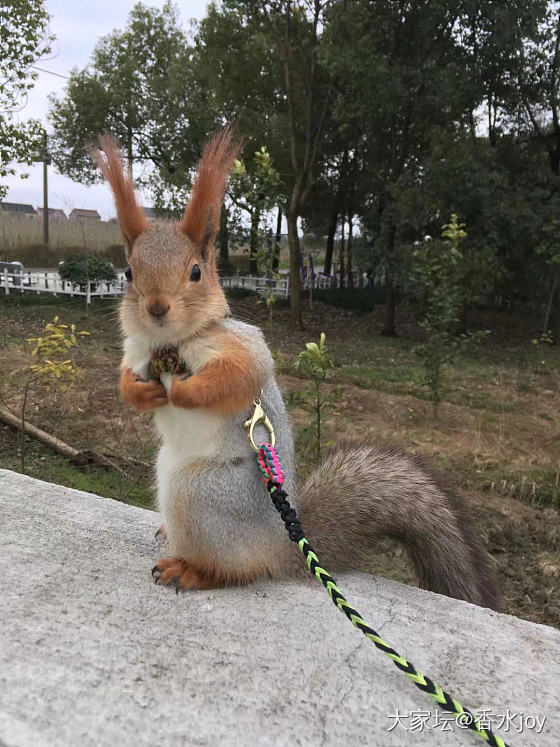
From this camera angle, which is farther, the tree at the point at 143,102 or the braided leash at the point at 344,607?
the tree at the point at 143,102

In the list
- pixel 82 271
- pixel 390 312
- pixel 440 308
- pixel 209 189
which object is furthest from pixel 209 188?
pixel 390 312

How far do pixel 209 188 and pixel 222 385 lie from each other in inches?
19.8

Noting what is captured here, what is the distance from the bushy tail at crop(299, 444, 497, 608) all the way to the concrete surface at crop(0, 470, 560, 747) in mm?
84

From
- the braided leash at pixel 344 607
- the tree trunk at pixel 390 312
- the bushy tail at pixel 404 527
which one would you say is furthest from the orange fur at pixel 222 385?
the tree trunk at pixel 390 312

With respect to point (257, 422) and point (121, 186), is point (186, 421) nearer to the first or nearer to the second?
point (257, 422)

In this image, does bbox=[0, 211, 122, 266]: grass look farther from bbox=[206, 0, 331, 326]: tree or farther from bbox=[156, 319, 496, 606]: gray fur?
bbox=[156, 319, 496, 606]: gray fur

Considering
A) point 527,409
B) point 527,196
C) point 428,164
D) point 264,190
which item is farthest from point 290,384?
point 527,196

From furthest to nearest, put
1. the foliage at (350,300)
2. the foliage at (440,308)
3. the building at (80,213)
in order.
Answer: the foliage at (350,300), the foliage at (440,308), the building at (80,213)

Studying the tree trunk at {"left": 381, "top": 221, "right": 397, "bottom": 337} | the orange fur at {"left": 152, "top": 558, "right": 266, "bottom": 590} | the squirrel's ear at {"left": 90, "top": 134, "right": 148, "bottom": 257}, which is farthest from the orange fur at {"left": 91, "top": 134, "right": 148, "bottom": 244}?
the tree trunk at {"left": 381, "top": 221, "right": 397, "bottom": 337}

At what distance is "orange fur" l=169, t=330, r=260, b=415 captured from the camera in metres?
1.45

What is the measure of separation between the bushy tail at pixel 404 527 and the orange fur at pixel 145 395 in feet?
1.83

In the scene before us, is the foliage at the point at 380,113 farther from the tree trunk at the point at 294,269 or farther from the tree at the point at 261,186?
Result: the tree at the point at 261,186

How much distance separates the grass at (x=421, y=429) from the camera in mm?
3164

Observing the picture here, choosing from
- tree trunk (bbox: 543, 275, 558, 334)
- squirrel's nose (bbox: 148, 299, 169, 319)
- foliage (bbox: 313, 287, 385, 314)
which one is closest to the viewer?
squirrel's nose (bbox: 148, 299, 169, 319)
